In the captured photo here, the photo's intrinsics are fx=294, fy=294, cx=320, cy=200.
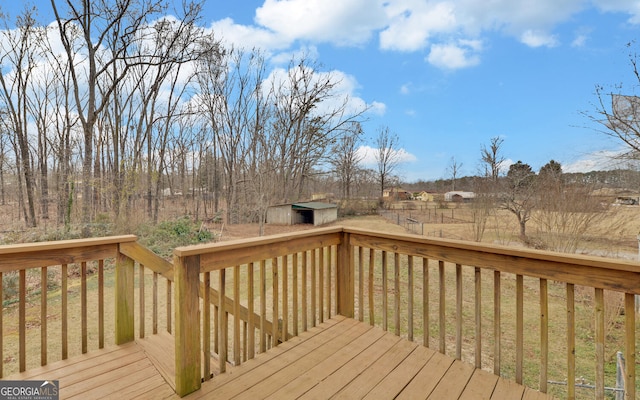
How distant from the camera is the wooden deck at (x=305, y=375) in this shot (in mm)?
1762

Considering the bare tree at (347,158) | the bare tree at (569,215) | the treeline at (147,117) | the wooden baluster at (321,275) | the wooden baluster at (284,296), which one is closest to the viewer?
the wooden baluster at (284,296)

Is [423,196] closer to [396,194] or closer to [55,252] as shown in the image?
[396,194]

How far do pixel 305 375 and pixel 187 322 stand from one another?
2.78ft

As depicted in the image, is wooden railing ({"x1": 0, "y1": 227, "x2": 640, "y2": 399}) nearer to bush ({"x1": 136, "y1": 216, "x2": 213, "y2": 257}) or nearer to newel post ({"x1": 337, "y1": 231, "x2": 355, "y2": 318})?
newel post ({"x1": 337, "y1": 231, "x2": 355, "y2": 318})

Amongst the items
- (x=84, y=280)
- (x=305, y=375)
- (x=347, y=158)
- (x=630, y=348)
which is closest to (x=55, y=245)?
(x=84, y=280)

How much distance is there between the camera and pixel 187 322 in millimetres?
1689

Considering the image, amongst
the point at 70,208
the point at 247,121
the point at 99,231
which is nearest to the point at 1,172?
the point at 70,208

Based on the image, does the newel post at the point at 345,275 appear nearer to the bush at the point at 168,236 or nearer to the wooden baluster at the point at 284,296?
the wooden baluster at the point at 284,296

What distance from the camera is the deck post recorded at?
234 cm

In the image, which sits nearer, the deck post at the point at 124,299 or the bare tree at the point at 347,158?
the deck post at the point at 124,299

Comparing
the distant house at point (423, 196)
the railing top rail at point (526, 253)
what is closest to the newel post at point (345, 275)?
the railing top rail at point (526, 253)

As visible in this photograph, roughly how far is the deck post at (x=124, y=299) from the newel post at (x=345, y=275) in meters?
1.80

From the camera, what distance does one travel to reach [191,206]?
17469mm

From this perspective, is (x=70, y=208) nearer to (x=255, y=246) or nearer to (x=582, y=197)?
(x=255, y=246)
